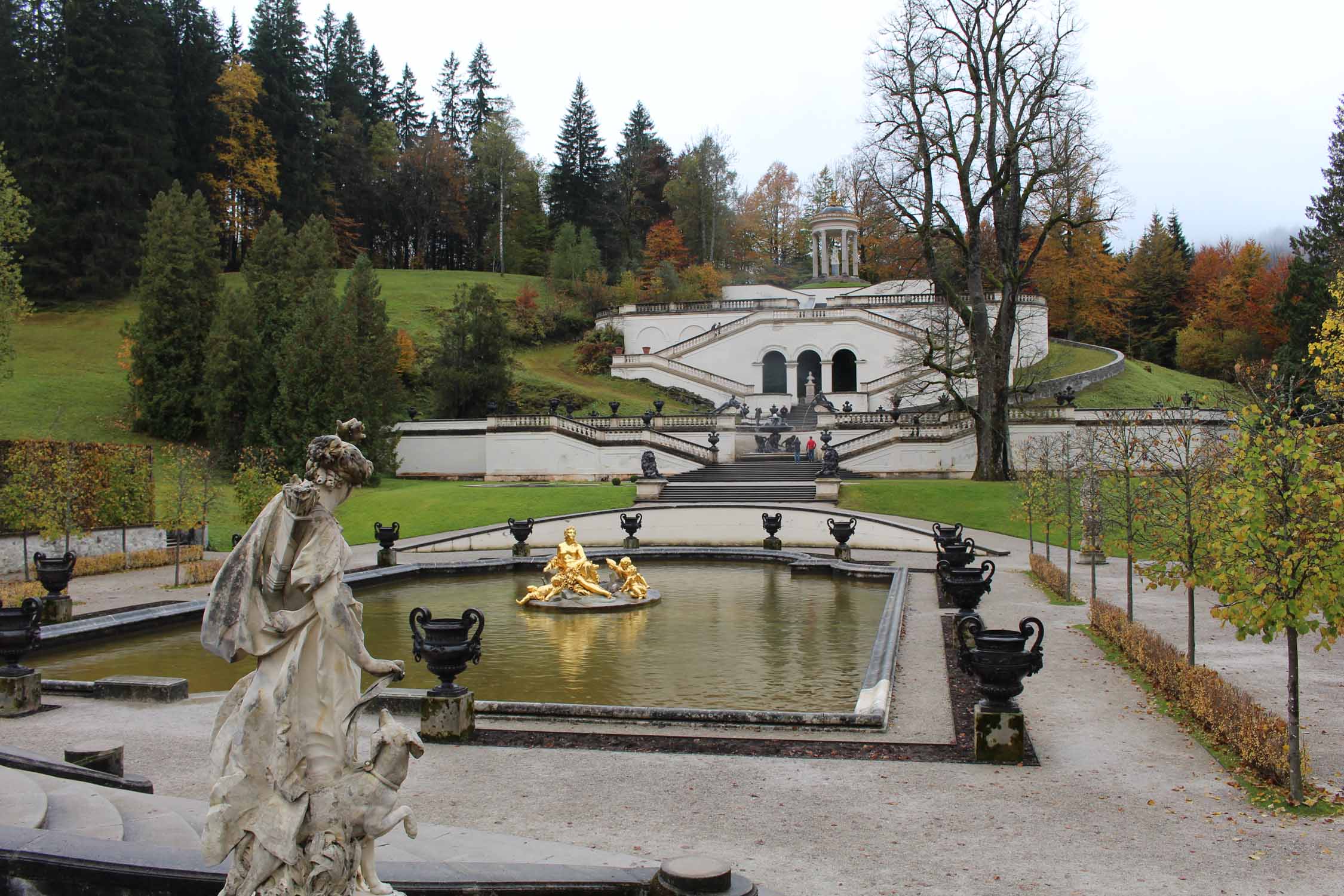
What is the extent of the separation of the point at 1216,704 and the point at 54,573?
60.4 feet

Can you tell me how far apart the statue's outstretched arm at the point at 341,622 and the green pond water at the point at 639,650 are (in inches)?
296

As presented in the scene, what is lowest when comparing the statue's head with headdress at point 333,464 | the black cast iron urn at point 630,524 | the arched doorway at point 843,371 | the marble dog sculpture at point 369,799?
the black cast iron urn at point 630,524

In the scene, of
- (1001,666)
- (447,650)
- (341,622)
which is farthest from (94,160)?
(341,622)

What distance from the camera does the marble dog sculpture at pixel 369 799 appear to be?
4.28 meters

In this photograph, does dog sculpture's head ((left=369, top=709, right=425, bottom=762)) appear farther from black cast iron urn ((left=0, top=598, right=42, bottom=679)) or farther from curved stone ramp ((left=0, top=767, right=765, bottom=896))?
black cast iron urn ((left=0, top=598, right=42, bottom=679))

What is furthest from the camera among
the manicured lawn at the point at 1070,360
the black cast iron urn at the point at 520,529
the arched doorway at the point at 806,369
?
the arched doorway at the point at 806,369

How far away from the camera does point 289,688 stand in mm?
4375

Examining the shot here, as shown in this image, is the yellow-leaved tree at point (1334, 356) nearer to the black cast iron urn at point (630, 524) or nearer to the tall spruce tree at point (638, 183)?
the black cast iron urn at point (630, 524)

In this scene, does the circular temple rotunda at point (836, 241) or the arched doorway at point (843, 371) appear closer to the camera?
the arched doorway at point (843, 371)

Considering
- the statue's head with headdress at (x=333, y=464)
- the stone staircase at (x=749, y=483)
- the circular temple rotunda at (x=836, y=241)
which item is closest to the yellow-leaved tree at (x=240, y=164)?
the circular temple rotunda at (x=836, y=241)

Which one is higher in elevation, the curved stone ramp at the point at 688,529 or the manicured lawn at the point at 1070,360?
the manicured lawn at the point at 1070,360

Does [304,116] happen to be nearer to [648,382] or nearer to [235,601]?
[648,382]

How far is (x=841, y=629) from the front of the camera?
665 inches

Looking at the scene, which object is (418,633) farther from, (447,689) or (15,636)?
(15,636)
